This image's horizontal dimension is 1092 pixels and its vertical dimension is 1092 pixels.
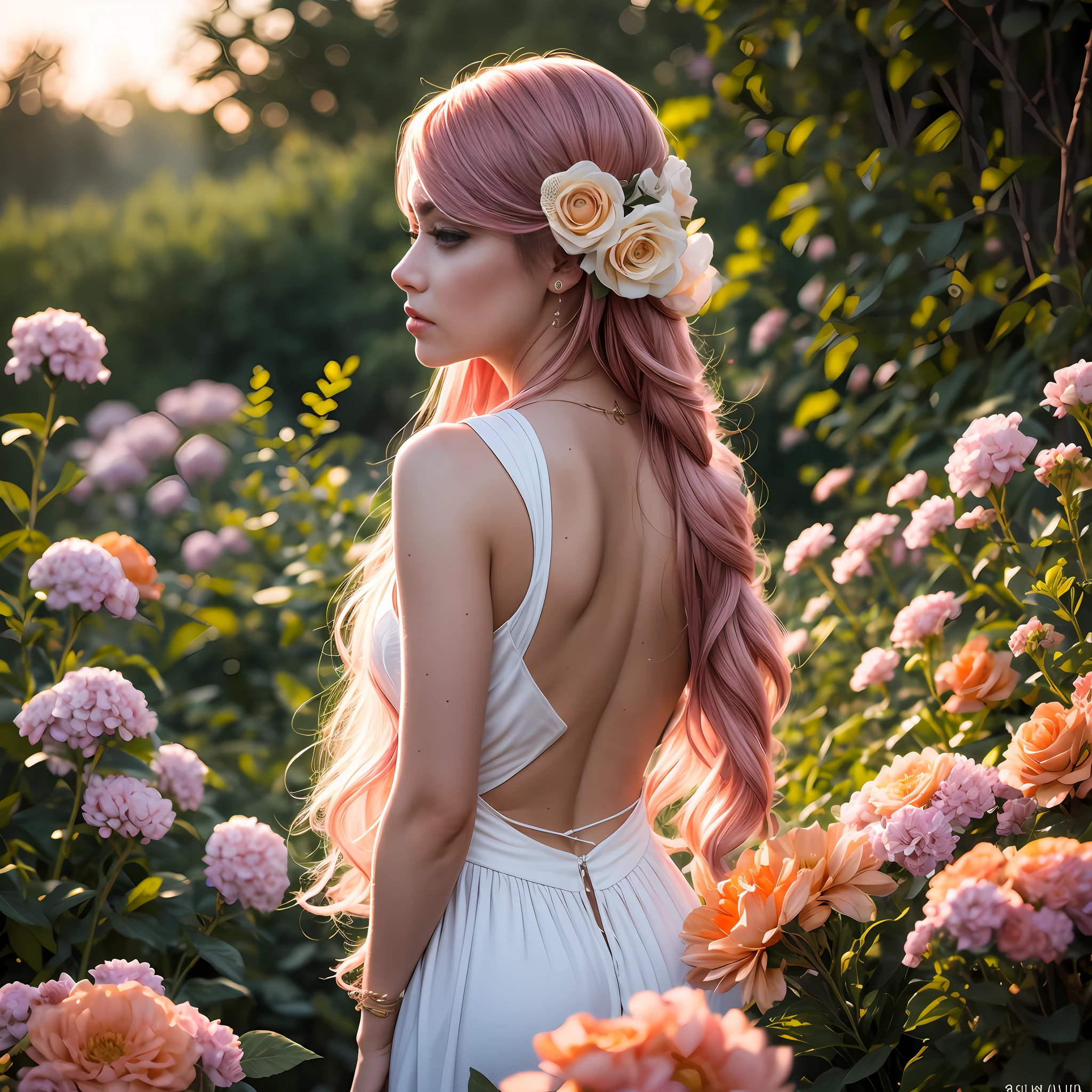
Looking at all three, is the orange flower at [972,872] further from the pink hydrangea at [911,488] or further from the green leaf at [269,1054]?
the pink hydrangea at [911,488]

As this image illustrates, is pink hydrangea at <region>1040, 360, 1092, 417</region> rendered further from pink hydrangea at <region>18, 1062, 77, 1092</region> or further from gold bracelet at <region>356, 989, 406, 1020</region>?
pink hydrangea at <region>18, 1062, 77, 1092</region>

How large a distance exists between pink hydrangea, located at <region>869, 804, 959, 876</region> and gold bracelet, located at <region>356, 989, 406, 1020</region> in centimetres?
71

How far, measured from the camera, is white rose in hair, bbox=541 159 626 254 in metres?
1.37

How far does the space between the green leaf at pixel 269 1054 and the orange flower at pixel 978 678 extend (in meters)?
1.21


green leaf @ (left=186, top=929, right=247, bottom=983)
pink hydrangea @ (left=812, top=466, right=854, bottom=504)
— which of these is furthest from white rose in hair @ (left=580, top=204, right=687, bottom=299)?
pink hydrangea @ (left=812, top=466, right=854, bottom=504)

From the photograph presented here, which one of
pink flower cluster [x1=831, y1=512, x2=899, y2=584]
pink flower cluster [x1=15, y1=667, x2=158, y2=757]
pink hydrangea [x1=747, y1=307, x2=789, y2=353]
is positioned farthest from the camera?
pink hydrangea [x1=747, y1=307, x2=789, y2=353]

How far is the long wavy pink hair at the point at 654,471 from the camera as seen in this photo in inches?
54.9

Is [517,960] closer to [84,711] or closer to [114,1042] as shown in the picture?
[114,1042]

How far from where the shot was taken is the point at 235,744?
9.87ft

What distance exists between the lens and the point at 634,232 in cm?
142

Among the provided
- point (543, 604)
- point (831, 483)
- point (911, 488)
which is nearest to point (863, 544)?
point (911, 488)

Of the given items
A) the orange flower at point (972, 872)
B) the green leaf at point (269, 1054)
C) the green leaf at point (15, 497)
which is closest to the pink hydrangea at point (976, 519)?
the orange flower at point (972, 872)

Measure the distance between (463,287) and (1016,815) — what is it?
1078 millimetres

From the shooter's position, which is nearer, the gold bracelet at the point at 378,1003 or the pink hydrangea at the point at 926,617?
the gold bracelet at the point at 378,1003
